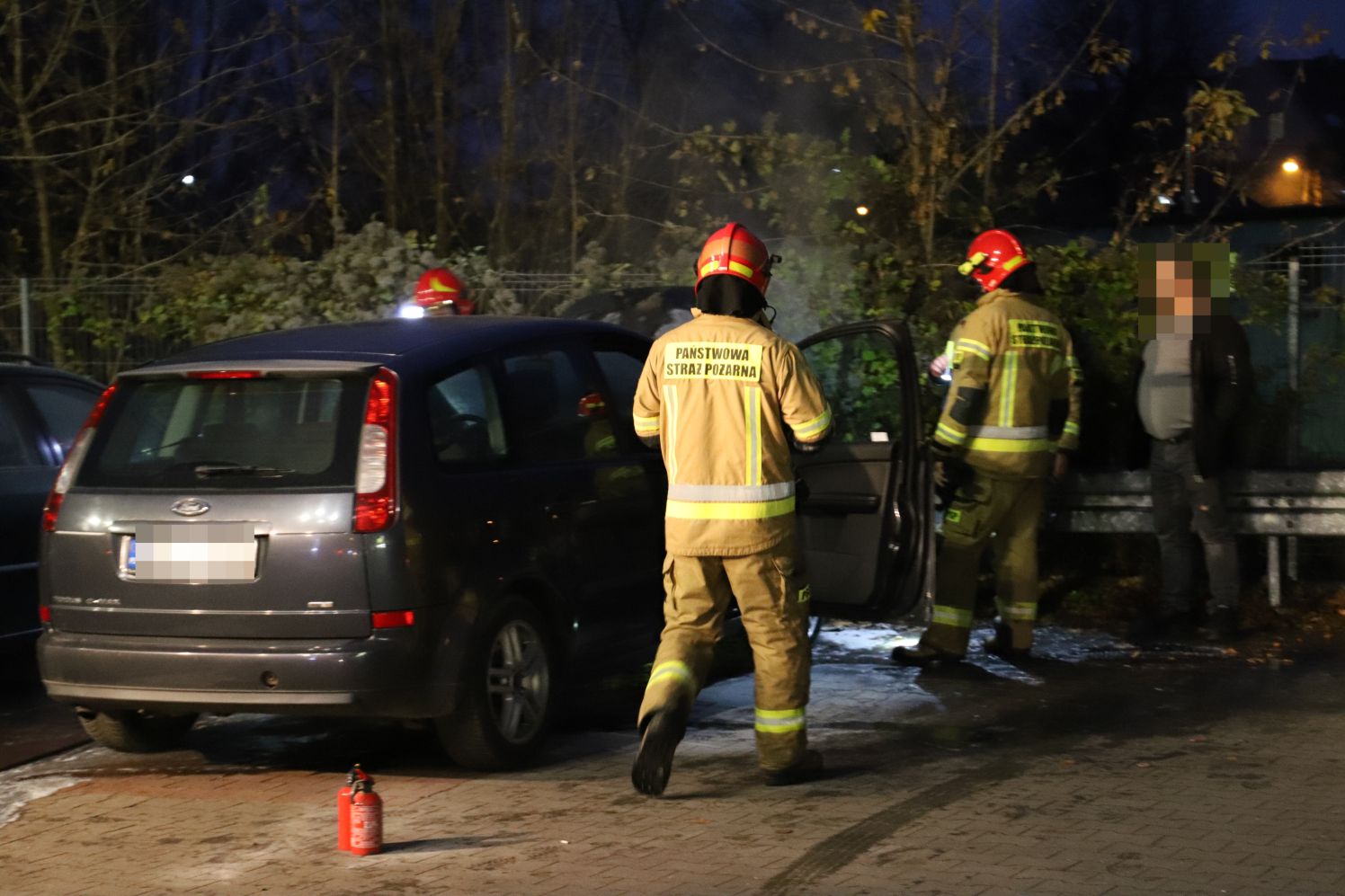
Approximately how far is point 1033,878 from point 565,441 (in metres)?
2.69

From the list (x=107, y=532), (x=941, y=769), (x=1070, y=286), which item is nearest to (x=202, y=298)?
(x=1070, y=286)

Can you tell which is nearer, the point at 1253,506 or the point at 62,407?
the point at 62,407

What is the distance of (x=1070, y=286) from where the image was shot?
10.3 m

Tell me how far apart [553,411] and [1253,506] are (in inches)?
176

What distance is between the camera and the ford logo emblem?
5.91 meters

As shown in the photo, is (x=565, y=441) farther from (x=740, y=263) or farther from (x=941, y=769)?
(x=941, y=769)

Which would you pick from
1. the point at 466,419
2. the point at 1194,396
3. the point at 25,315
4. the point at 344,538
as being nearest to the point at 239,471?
the point at 344,538

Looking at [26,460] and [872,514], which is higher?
[26,460]

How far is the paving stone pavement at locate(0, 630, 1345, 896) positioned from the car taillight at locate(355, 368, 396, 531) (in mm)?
1006

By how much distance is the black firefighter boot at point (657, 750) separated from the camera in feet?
18.9

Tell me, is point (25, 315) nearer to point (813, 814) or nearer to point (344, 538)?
point (344, 538)

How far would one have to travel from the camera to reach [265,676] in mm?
5828

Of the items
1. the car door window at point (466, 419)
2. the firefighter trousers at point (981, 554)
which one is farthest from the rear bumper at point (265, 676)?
the firefighter trousers at point (981, 554)

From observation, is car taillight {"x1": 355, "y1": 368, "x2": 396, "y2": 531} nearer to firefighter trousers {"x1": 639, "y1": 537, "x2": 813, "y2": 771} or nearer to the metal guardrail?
firefighter trousers {"x1": 639, "y1": 537, "x2": 813, "y2": 771}
